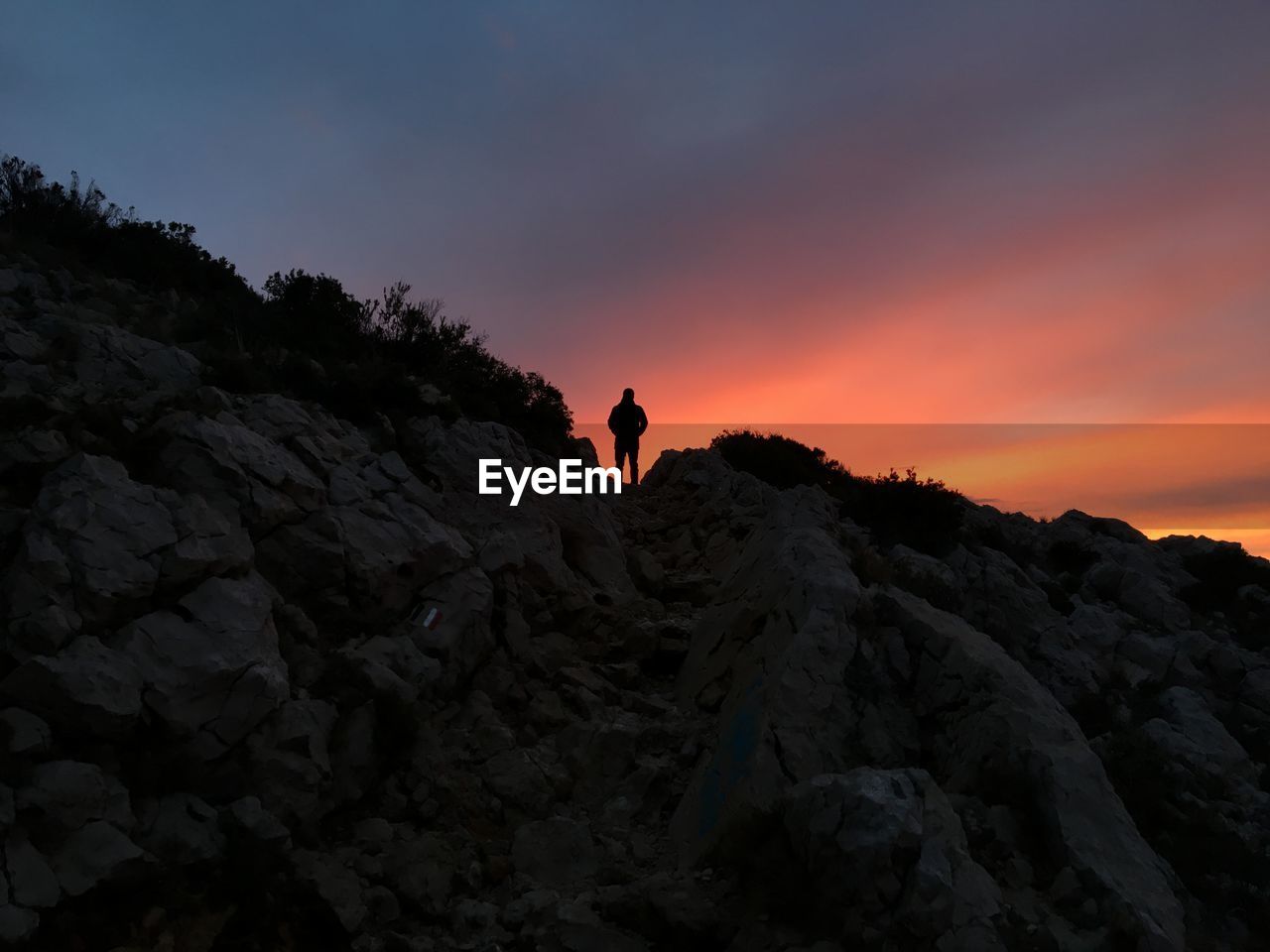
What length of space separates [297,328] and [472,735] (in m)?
12.6

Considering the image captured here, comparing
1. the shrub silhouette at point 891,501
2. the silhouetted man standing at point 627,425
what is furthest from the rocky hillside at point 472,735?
the silhouetted man standing at point 627,425

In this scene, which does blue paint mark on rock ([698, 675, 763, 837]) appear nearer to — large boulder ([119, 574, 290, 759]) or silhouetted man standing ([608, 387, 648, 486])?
large boulder ([119, 574, 290, 759])

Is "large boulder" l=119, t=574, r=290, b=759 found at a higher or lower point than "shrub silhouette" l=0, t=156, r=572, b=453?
lower

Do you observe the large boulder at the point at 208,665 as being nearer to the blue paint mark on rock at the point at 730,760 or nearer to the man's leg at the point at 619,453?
the blue paint mark on rock at the point at 730,760

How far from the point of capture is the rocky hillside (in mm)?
6605

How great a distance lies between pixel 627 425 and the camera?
82.6ft

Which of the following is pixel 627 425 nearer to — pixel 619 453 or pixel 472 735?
pixel 619 453

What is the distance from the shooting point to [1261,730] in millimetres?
14336

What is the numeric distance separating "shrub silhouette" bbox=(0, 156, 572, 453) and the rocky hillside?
150cm

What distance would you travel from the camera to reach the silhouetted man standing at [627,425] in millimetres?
25062

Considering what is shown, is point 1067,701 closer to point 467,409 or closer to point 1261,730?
point 1261,730

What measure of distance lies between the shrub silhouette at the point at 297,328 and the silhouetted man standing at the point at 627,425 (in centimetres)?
286

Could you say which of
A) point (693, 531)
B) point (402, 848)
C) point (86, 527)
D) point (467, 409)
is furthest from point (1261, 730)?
point (86, 527)

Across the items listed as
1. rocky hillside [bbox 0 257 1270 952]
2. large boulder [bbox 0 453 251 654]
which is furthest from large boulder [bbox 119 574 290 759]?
large boulder [bbox 0 453 251 654]
